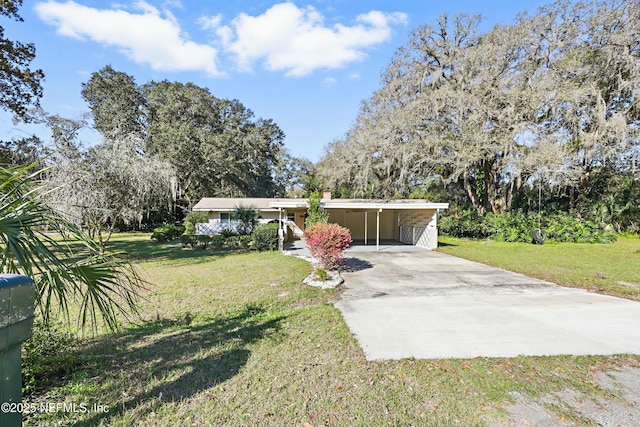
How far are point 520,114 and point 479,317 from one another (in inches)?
596

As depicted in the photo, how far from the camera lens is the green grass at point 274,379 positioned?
254 centimetres

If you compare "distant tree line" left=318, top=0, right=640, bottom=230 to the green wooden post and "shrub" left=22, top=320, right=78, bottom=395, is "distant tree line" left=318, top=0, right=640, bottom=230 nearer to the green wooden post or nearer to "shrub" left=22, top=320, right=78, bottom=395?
"shrub" left=22, top=320, right=78, bottom=395

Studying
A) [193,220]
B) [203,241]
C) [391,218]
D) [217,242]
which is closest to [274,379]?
[217,242]

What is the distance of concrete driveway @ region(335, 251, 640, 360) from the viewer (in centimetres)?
384

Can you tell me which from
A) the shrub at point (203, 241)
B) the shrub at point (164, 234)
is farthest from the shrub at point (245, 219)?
the shrub at point (164, 234)

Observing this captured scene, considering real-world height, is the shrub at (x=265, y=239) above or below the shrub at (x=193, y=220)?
A: below

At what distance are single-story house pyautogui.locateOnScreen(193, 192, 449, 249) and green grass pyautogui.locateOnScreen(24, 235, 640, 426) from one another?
8547mm

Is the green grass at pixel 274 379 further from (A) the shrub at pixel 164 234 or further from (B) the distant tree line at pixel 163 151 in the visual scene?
(A) the shrub at pixel 164 234

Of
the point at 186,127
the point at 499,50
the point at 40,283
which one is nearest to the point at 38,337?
the point at 40,283

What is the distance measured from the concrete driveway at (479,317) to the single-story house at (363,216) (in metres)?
5.48

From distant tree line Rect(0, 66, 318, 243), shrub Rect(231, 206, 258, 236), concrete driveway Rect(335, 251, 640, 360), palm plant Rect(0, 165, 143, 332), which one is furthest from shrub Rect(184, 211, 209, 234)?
palm plant Rect(0, 165, 143, 332)

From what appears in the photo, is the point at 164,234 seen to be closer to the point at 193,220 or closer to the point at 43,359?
the point at 193,220

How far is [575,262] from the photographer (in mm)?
10273

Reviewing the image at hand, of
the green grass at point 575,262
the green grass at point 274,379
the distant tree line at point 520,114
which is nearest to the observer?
the green grass at point 274,379
